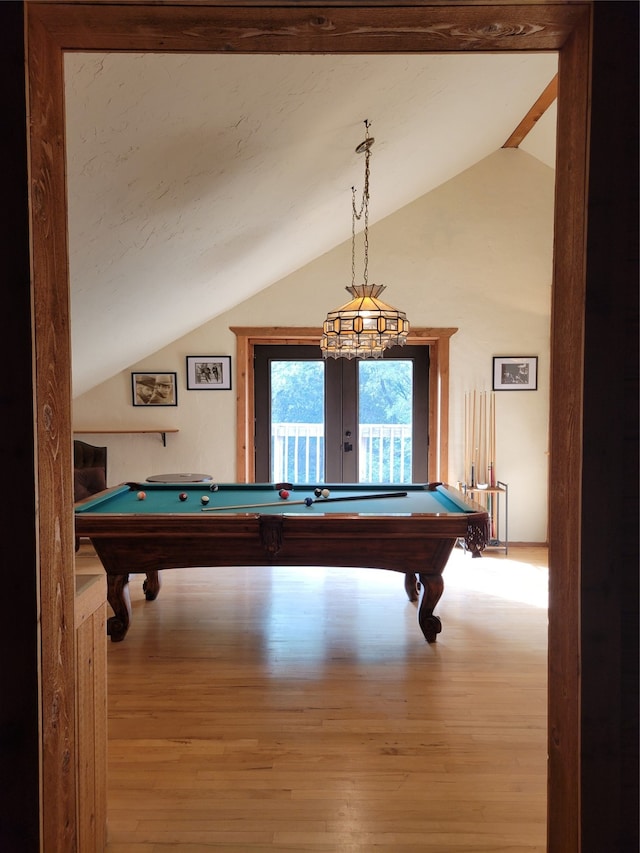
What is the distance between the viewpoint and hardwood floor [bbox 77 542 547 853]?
1.83 metres

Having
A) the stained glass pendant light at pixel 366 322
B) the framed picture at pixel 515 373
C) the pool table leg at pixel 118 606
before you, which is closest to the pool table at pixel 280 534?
the pool table leg at pixel 118 606

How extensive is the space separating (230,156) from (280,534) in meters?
1.94

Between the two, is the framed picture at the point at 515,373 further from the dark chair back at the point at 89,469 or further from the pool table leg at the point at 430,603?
the dark chair back at the point at 89,469

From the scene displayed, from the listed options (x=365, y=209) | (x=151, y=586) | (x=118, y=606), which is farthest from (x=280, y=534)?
(x=365, y=209)

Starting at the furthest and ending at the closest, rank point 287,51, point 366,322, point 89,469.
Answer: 1. point 89,469
2. point 366,322
3. point 287,51

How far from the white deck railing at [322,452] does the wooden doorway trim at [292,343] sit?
27cm

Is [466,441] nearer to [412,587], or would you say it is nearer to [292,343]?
[292,343]

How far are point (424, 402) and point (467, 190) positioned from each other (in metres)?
2.17

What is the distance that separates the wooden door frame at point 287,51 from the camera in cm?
132

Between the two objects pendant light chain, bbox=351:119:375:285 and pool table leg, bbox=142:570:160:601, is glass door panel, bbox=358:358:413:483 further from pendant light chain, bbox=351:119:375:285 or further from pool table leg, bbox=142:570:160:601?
pool table leg, bbox=142:570:160:601

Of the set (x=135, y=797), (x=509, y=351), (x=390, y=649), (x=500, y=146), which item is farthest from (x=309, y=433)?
(x=135, y=797)

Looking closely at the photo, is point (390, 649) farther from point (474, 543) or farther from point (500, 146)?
point (500, 146)

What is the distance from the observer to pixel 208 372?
18.6 feet

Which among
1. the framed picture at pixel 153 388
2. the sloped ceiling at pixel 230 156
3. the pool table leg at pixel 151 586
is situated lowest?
the pool table leg at pixel 151 586
